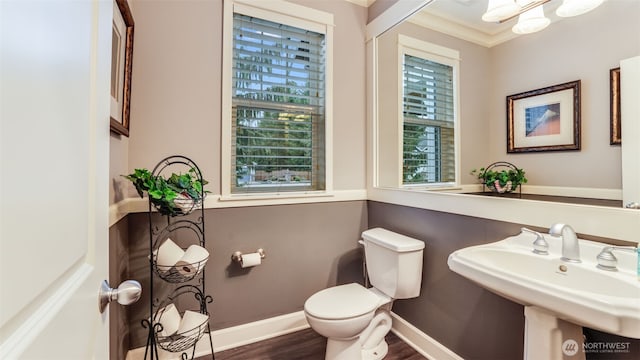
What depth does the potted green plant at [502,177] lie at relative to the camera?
4.54 feet

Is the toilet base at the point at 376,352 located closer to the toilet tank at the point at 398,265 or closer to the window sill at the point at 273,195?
the toilet tank at the point at 398,265

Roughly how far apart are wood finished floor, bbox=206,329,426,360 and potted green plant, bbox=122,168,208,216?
3.33 feet

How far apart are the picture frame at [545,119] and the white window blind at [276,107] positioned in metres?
1.22

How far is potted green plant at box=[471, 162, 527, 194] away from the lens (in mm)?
1383

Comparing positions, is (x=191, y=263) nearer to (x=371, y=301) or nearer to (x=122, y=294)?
(x=122, y=294)

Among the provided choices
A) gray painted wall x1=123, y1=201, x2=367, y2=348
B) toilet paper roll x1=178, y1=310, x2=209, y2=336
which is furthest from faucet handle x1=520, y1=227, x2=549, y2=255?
toilet paper roll x1=178, y1=310, x2=209, y2=336

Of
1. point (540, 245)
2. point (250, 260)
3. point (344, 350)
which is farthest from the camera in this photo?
point (250, 260)

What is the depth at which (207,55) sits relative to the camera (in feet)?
5.79

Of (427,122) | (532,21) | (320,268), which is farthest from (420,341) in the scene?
(532,21)

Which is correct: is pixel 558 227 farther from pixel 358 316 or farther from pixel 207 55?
pixel 207 55

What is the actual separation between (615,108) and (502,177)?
1.60 ft

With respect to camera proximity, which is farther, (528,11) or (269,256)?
(269,256)

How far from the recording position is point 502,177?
4.71 ft

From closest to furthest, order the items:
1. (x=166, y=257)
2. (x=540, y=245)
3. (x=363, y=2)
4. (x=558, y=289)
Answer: (x=558, y=289) < (x=540, y=245) < (x=166, y=257) < (x=363, y=2)
